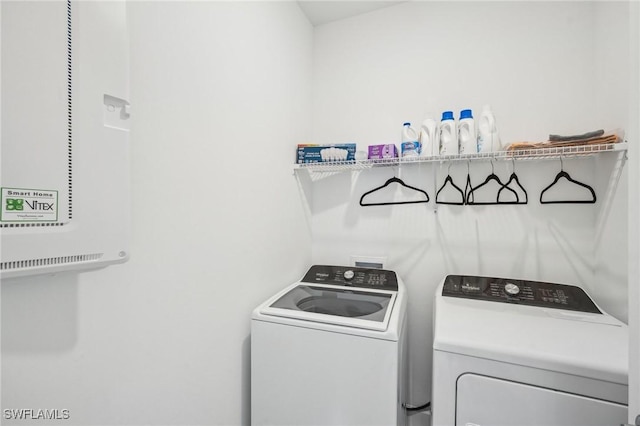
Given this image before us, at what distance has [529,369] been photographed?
3.19 ft

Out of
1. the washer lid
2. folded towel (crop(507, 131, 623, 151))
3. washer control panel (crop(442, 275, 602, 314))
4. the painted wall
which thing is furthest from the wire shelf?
the washer lid

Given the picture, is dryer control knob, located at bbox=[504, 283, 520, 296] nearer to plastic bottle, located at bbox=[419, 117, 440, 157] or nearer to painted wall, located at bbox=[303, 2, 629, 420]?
painted wall, located at bbox=[303, 2, 629, 420]

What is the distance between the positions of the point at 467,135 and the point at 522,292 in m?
0.94

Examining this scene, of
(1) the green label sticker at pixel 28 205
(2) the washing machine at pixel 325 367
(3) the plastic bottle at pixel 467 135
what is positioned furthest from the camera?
(3) the plastic bottle at pixel 467 135

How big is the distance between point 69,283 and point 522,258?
7.22ft

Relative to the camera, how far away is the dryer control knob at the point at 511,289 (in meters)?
1.50

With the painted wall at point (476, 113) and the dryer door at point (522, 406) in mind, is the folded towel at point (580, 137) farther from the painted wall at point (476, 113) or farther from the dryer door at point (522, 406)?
the dryer door at point (522, 406)

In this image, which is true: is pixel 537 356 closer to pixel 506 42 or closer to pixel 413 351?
pixel 413 351

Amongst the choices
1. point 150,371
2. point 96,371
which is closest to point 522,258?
point 150,371

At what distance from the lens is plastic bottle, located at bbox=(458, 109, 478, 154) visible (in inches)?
63.1

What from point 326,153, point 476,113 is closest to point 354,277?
point 326,153

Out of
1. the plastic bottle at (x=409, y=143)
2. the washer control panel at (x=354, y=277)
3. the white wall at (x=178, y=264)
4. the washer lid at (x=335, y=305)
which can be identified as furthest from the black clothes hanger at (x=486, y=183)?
the white wall at (x=178, y=264)

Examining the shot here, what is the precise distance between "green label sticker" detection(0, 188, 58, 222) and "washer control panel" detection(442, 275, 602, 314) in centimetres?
168

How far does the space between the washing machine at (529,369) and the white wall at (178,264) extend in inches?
37.6
